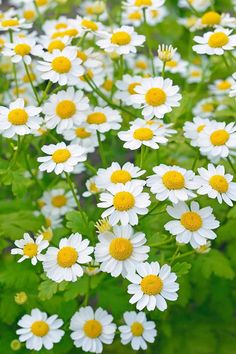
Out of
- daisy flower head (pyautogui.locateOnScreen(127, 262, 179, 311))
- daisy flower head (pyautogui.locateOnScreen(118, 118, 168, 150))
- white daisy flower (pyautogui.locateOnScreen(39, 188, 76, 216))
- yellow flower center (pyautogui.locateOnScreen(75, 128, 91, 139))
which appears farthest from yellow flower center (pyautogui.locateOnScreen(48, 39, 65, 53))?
daisy flower head (pyautogui.locateOnScreen(127, 262, 179, 311))

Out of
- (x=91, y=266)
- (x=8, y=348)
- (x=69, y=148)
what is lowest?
(x=8, y=348)

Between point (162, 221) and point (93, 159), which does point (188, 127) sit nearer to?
point (162, 221)

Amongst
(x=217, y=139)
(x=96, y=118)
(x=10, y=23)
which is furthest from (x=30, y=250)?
(x=10, y=23)

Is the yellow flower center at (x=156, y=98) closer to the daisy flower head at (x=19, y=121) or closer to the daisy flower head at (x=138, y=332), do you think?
the daisy flower head at (x=19, y=121)

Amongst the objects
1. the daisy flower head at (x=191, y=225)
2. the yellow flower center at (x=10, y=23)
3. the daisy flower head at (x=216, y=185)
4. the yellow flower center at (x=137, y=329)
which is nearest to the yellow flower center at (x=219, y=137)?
the daisy flower head at (x=216, y=185)

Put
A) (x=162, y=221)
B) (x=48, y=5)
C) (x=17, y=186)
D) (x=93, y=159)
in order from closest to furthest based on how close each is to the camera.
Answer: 1. (x=17, y=186)
2. (x=162, y=221)
3. (x=48, y=5)
4. (x=93, y=159)

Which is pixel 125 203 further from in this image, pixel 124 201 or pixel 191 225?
pixel 191 225

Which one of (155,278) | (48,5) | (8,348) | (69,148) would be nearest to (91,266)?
(155,278)
